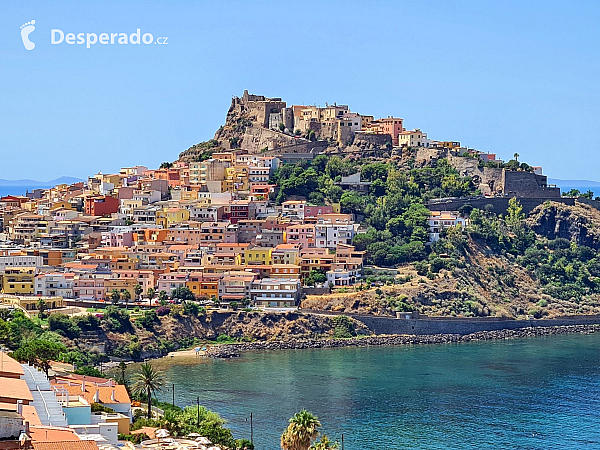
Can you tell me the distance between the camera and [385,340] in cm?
4497

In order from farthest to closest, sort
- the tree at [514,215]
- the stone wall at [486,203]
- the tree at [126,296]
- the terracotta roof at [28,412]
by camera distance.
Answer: the stone wall at [486,203]
the tree at [514,215]
the tree at [126,296]
the terracotta roof at [28,412]

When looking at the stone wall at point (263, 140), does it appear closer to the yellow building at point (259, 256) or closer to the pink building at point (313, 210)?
the pink building at point (313, 210)

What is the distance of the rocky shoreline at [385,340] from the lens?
4291 cm

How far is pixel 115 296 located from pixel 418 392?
1373cm

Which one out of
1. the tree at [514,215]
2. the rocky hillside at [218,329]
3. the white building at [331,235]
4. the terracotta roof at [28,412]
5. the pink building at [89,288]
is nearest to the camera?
the terracotta roof at [28,412]

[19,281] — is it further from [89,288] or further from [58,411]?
[58,411]

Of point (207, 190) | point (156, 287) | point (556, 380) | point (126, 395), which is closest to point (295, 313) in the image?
point (156, 287)

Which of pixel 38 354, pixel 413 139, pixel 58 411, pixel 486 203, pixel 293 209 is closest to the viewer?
pixel 58 411

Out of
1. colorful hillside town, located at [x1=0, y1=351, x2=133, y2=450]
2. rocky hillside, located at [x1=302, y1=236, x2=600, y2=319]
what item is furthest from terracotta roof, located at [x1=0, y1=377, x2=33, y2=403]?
rocky hillside, located at [x1=302, y1=236, x2=600, y2=319]

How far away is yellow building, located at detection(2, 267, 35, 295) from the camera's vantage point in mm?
45594

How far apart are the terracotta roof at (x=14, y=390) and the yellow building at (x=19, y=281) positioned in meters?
A: 26.6

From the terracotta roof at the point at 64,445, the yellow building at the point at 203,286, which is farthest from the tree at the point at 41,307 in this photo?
the terracotta roof at the point at 64,445

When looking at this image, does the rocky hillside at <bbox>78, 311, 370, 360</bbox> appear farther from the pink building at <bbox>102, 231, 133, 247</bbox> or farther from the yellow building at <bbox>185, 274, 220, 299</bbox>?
the pink building at <bbox>102, 231, 133, 247</bbox>

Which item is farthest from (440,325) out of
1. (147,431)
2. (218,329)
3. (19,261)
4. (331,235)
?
(147,431)
